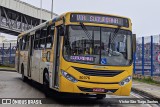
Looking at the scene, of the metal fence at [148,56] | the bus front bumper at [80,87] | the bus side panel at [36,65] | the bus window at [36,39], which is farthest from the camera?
the metal fence at [148,56]

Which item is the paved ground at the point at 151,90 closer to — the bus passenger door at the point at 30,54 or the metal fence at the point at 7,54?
the bus passenger door at the point at 30,54

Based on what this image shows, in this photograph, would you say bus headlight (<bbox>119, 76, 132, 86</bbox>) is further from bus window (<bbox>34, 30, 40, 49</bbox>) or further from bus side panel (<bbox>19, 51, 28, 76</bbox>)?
bus side panel (<bbox>19, 51, 28, 76</bbox>)

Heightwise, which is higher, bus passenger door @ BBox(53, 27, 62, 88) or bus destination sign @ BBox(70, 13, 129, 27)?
bus destination sign @ BBox(70, 13, 129, 27)

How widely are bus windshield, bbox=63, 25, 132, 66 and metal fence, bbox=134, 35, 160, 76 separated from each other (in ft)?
35.9

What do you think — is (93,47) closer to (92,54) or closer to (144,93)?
(92,54)

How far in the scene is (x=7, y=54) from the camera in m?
49.6

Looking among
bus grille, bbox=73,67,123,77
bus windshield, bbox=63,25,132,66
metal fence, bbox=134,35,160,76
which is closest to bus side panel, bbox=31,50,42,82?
bus windshield, bbox=63,25,132,66

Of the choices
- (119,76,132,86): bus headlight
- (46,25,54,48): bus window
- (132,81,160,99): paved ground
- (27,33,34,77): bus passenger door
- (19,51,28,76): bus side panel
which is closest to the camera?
(119,76,132,86): bus headlight

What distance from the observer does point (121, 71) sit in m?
12.2

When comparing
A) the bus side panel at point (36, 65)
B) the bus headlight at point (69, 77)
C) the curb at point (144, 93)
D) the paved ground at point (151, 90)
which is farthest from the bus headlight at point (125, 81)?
the bus side panel at point (36, 65)

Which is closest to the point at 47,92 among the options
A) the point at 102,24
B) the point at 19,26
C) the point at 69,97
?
the point at 69,97

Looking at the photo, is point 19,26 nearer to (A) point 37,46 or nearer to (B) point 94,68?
(A) point 37,46

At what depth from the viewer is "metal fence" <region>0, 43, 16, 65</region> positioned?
48.4m

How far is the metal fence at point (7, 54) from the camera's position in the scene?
159 ft
